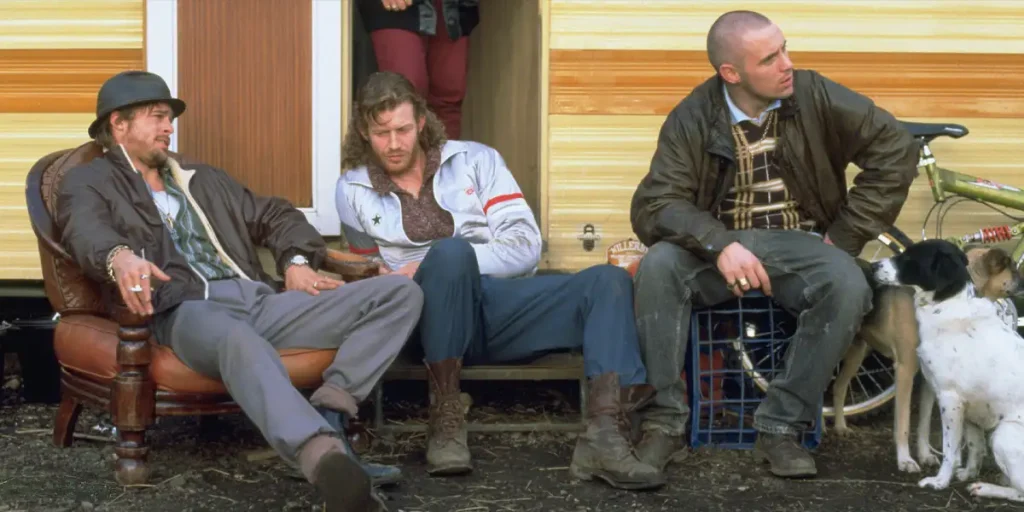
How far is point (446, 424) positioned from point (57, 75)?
2307 millimetres

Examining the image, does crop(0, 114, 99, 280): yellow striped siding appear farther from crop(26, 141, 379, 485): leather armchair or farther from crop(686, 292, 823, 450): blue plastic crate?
crop(686, 292, 823, 450): blue plastic crate

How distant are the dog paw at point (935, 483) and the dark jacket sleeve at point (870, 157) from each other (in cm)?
85

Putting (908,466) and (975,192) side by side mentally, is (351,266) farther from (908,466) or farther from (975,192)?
(975,192)

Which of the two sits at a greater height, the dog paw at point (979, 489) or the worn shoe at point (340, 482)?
the worn shoe at point (340, 482)

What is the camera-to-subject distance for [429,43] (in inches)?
224

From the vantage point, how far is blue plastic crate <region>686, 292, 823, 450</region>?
14.8 feet

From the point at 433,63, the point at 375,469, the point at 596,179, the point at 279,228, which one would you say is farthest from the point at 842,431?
the point at 433,63

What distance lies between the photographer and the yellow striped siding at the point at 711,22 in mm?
5254

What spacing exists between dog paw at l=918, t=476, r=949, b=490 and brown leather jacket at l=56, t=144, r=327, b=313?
85.6 inches

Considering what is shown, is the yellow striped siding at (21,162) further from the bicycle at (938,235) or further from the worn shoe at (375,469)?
the bicycle at (938,235)

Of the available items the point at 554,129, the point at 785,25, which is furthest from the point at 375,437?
the point at 785,25

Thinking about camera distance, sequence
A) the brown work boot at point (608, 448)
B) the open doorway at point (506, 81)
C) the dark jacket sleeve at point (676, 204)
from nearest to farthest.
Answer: the brown work boot at point (608, 448), the dark jacket sleeve at point (676, 204), the open doorway at point (506, 81)

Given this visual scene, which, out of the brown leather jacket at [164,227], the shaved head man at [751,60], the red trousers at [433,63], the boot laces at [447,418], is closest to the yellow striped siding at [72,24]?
the brown leather jacket at [164,227]

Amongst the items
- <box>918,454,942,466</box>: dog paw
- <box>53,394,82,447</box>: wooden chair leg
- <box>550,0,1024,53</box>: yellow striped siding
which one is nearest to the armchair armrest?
<box>53,394,82,447</box>: wooden chair leg
